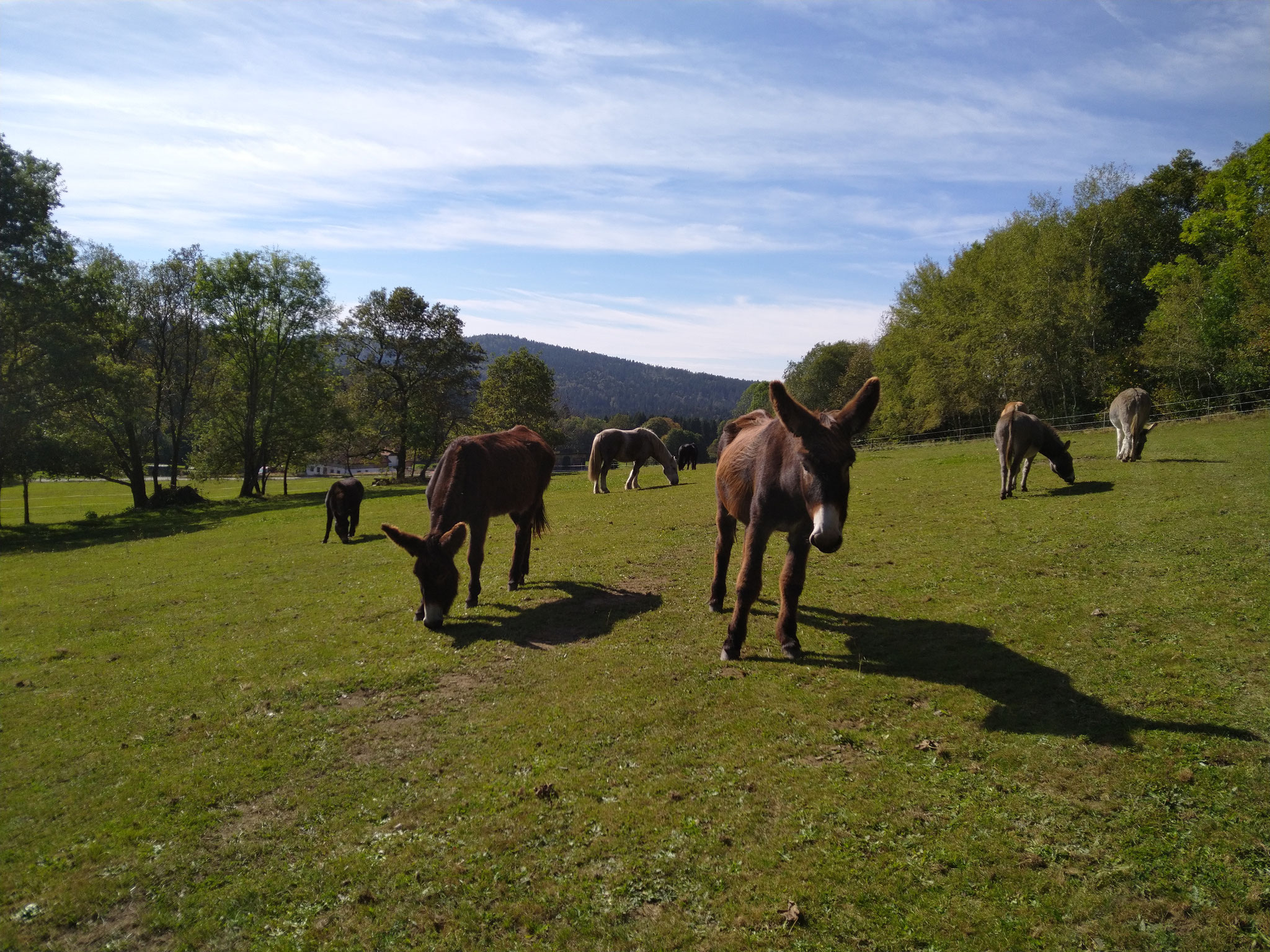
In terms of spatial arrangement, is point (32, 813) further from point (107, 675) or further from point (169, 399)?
point (169, 399)

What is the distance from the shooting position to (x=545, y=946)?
10.9ft

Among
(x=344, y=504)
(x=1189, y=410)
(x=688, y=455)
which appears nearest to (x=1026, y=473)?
(x=344, y=504)

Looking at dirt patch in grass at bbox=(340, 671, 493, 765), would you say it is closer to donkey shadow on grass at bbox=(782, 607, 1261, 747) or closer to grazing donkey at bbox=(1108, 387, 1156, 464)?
donkey shadow on grass at bbox=(782, 607, 1261, 747)

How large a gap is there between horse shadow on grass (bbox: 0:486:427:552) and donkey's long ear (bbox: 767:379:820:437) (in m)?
17.1

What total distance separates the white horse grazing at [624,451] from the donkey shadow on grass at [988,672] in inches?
776

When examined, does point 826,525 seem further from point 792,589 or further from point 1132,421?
point 1132,421

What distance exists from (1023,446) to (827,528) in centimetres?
1358

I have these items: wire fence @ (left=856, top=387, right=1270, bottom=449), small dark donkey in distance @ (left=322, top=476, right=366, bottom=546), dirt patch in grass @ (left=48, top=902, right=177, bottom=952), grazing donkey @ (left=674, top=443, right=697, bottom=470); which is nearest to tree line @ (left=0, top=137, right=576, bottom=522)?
small dark donkey in distance @ (left=322, top=476, right=366, bottom=546)

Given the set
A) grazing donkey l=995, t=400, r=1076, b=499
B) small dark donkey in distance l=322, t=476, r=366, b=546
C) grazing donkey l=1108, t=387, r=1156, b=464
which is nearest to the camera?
grazing donkey l=995, t=400, r=1076, b=499

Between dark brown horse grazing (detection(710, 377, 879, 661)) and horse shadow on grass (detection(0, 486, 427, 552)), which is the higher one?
dark brown horse grazing (detection(710, 377, 879, 661))

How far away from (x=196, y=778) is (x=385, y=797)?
193cm

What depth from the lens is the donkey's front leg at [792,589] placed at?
6762 mm

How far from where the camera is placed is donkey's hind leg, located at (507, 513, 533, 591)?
11.4 m

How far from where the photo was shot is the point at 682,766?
16.4ft
